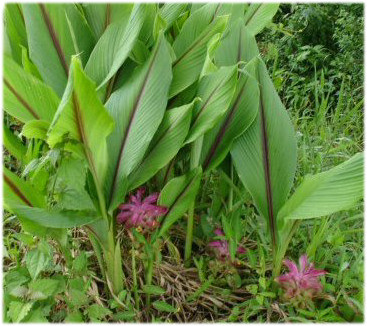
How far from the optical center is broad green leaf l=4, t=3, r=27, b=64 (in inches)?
62.8

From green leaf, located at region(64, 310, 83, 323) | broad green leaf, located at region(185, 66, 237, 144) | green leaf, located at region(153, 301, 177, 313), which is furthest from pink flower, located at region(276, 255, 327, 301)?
green leaf, located at region(64, 310, 83, 323)

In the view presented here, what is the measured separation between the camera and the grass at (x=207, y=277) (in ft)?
4.41

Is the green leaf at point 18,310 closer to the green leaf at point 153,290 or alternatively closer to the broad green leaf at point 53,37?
the green leaf at point 153,290

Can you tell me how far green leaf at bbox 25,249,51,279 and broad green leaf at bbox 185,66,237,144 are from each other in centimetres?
44

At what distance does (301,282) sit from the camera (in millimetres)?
1300

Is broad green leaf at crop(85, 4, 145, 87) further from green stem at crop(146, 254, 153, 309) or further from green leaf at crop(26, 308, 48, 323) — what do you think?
green leaf at crop(26, 308, 48, 323)

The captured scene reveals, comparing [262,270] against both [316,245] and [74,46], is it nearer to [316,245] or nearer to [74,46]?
[316,245]

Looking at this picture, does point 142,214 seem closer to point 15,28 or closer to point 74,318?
point 74,318

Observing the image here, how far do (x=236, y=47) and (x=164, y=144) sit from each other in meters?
0.36

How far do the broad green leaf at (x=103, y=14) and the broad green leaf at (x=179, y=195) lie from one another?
17.9 inches

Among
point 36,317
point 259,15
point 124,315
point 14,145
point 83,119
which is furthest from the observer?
point 259,15

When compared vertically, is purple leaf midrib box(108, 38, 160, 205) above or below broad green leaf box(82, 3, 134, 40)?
below

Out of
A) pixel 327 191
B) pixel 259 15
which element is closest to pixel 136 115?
pixel 327 191

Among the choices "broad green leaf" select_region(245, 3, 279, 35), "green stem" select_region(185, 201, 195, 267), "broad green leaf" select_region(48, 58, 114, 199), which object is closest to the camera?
"broad green leaf" select_region(48, 58, 114, 199)
